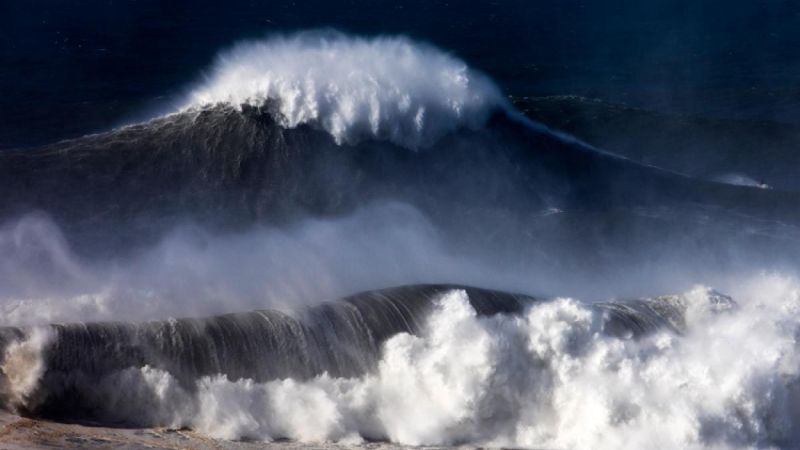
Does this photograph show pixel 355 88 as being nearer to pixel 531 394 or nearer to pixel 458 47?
pixel 531 394

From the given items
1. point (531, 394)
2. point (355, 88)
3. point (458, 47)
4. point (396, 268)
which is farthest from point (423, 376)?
point (458, 47)

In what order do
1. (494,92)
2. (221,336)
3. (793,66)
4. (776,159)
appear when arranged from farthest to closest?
1. (793,66)
2. (776,159)
3. (494,92)
4. (221,336)

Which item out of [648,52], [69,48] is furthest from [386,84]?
[648,52]

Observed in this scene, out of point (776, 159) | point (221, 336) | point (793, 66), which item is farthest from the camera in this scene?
point (793, 66)

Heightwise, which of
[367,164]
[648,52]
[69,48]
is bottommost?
[367,164]

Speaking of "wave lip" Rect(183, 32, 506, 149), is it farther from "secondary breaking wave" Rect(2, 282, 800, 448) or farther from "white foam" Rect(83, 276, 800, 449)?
"white foam" Rect(83, 276, 800, 449)

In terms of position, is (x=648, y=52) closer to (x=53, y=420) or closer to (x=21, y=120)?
(x=21, y=120)

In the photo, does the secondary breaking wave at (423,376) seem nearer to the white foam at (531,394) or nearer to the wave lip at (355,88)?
the white foam at (531,394)

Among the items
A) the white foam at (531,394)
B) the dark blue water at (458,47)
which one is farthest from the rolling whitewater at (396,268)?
the dark blue water at (458,47)
